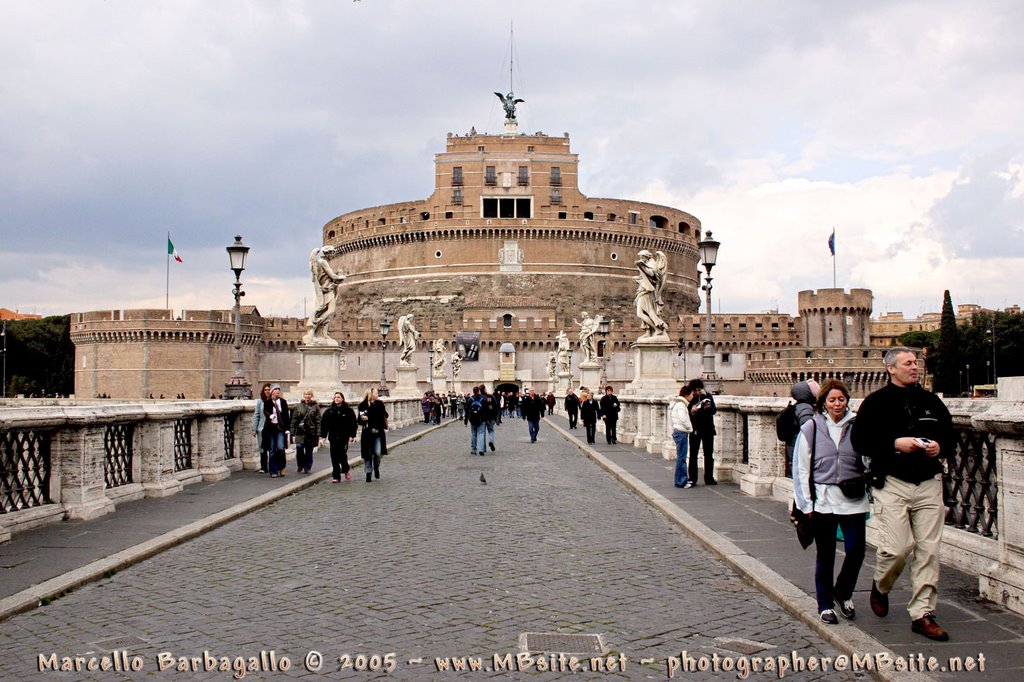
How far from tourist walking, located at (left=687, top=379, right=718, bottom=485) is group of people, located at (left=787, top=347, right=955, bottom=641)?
559cm

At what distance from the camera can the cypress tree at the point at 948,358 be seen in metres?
56.0

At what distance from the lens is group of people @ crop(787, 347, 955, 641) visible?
4.54 meters

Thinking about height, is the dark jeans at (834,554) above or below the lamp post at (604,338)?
below

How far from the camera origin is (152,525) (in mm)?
7840

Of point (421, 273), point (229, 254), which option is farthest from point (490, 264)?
point (229, 254)

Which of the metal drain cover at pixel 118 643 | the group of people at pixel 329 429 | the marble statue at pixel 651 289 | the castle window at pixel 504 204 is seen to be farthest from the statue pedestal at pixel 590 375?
the castle window at pixel 504 204

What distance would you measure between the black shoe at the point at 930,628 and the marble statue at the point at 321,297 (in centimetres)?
1367

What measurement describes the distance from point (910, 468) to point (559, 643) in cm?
195

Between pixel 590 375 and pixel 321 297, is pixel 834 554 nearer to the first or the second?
pixel 321 297

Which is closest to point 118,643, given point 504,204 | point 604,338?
point 604,338

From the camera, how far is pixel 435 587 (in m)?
5.77

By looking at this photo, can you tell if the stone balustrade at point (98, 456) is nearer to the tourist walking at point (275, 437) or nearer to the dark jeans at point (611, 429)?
the tourist walking at point (275, 437)

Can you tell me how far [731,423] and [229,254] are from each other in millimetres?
10078

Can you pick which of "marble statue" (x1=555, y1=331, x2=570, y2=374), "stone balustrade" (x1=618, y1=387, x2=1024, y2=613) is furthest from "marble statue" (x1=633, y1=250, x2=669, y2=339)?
"marble statue" (x1=555, y1=331, x2=570, y2=374)
